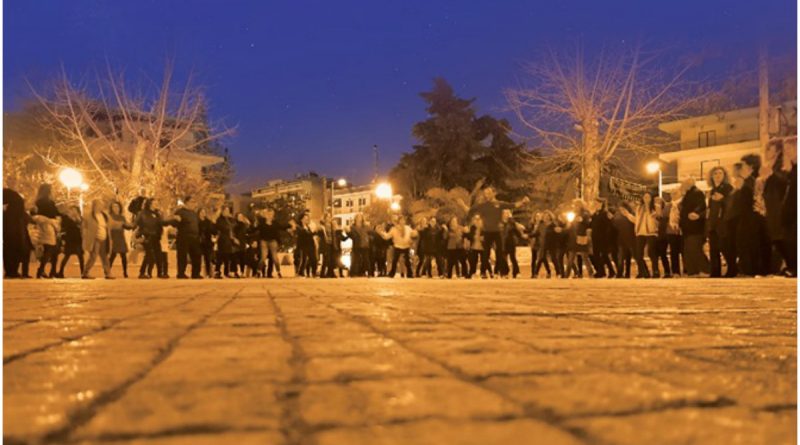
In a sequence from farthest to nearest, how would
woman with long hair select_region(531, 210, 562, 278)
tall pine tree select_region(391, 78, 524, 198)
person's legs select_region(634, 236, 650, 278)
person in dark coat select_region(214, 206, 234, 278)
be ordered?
tall pine tree select_region(391, 78, 524, 198), woman with long hair select_region(531, 210, 562, 278), person in dark coat select_region(214, 206, 234, 278), person's legs select_region(634, 236, 650, 278)

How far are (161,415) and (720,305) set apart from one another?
3.45 metres

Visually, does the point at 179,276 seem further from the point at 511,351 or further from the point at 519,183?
the point at 519,183

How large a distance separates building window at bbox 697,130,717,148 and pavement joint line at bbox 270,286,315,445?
48.7m

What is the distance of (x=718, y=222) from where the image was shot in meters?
9.89

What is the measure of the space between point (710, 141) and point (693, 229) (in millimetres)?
38991

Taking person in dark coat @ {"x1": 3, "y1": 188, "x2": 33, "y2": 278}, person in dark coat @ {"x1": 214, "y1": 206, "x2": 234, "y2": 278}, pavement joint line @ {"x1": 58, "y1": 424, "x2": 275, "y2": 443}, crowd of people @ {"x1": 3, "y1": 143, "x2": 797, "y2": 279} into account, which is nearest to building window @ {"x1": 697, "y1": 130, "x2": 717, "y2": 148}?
crowd of people @ {"x1": 3, "y1": 143, "x2": 797, "y2": 279}

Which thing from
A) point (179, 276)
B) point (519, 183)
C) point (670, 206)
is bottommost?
point (179, 276)

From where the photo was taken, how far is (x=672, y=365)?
5.60ft

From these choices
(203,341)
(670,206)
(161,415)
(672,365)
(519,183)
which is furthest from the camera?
(519,183)

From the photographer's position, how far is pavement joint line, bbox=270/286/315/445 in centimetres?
102

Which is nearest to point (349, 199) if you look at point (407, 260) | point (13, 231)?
point (407, 260)

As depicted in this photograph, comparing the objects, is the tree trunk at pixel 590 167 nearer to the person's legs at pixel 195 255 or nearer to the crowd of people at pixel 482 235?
the crowd of people at pixel 482 235

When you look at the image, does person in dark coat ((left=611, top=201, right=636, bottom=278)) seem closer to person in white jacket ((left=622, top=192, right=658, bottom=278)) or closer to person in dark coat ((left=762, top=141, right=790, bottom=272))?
person in white jacket ((left=622, top=192, right=658, bottom=278))

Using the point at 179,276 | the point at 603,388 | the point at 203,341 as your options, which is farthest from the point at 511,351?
the point at 179,276
